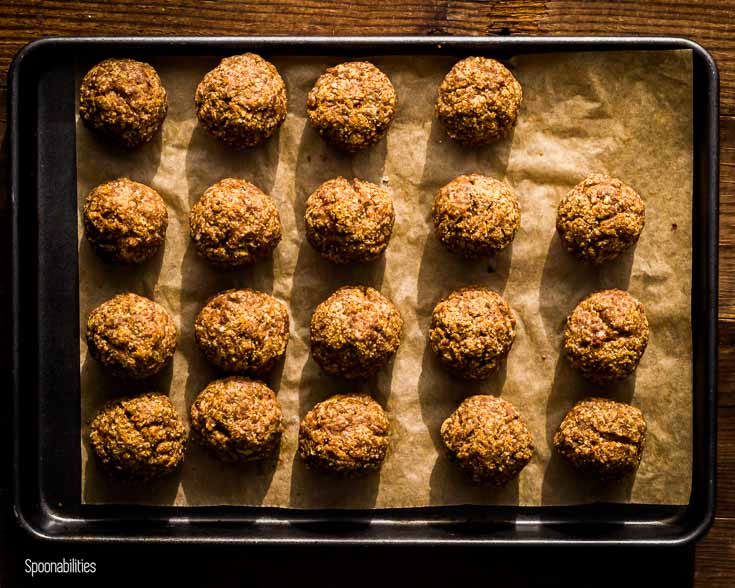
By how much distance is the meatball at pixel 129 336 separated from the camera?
302cm

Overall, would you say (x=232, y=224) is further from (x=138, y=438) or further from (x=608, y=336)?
(x=608, y=336)

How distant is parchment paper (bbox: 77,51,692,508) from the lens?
10.4ft

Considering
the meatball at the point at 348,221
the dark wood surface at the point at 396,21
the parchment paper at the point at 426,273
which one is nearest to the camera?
the meatball at the point at 348,221

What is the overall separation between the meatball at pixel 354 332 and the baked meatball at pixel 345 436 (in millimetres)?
147

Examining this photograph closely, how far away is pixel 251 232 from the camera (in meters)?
3.03

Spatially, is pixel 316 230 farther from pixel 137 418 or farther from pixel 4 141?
pixel 4 141

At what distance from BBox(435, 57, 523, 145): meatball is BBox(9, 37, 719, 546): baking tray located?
0.35ft

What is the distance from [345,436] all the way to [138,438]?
82cm

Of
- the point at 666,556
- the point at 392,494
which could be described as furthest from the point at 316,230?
the point at 666,556

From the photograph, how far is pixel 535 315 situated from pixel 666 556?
3.98 feet

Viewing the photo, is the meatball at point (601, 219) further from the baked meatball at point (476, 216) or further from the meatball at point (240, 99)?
the meatball at point (240, 99)

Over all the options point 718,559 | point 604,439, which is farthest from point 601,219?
point 718,559

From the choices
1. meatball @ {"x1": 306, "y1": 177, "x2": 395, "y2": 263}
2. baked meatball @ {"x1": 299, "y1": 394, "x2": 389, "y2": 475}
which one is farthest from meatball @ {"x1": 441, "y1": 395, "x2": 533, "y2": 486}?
meatball @ {"x1": 306, "y1": 177, "x2": 395, "y2": 263}

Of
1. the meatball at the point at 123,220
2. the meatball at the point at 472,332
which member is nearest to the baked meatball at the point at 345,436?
the meatball at the point at 472,332
